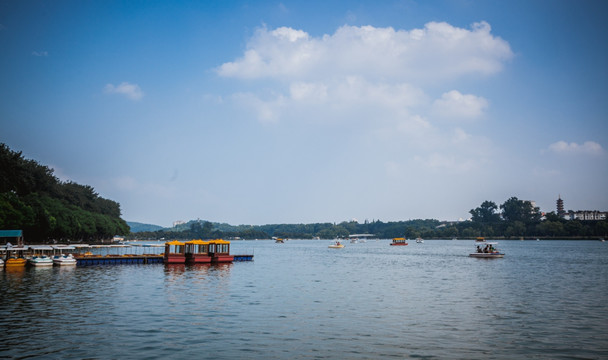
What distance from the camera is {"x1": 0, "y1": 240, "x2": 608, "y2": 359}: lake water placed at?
→ 2341 centimetres

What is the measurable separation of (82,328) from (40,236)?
361ft

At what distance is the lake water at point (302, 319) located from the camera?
76.8 ft

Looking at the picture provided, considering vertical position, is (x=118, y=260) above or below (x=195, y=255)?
below

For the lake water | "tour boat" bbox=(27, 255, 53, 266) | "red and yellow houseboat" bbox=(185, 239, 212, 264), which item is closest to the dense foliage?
"tour boat" bbox=(27, 255, 53, 266)

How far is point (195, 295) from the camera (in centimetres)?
4394

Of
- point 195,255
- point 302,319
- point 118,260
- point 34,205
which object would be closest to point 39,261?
point 118,260

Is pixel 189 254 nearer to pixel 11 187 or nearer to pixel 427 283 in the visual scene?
pixel 427 283

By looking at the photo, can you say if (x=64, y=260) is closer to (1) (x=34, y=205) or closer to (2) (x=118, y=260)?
(2) (x=118, y=260)

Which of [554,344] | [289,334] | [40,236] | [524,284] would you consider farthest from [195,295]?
[40,236]

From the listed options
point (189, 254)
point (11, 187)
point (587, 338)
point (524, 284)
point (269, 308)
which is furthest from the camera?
point (11, 187)

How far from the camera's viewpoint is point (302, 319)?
104ft

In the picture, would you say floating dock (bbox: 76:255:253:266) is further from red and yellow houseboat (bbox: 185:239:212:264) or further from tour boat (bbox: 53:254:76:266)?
red and yellow houseboat (bbox: 185:239:212:264)

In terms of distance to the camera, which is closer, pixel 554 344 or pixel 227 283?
pixel 554 344

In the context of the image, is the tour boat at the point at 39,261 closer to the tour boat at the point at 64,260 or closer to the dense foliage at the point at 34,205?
the tour boat at the point at 64,260
